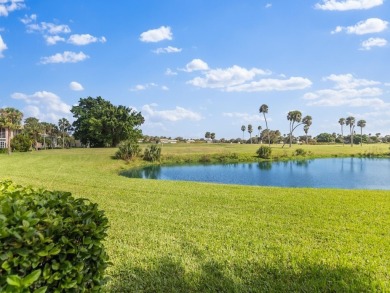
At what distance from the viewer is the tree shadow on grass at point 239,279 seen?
416cm

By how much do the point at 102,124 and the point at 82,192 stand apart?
5559 centimetres

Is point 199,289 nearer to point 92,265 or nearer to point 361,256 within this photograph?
point 92,265

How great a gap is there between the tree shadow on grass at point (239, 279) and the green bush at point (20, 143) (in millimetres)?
61792

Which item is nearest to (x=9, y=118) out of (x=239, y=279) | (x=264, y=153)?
(x=264, y=153)

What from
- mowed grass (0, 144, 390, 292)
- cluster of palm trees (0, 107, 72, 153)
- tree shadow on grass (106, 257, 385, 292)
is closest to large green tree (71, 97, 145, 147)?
cluster of palm trees (0, 107, 72, 153)

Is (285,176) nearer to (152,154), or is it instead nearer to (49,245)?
(152,154)

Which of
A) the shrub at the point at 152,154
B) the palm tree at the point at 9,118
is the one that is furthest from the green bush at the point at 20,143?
the shrub at the point at 152,154

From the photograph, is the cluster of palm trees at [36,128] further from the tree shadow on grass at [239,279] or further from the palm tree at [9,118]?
the tree shadow on grass at [239,279]

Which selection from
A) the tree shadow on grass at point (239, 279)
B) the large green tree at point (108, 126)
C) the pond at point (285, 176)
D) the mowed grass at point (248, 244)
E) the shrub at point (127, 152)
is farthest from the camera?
the large green tree at point (108, 126)

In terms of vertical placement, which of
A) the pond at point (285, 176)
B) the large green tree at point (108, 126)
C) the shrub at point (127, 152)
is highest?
the large green tree at point (108, 126)

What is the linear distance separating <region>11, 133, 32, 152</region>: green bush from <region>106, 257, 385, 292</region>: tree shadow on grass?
6179 cm

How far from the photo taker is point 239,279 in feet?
14.5

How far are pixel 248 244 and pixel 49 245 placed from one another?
4.38m

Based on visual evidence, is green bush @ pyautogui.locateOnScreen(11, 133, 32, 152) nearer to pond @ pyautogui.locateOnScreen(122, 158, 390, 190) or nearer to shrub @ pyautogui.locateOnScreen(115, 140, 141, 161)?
shrub @ pyautogui.locateOnScreen(115, 140, 141, 161)
